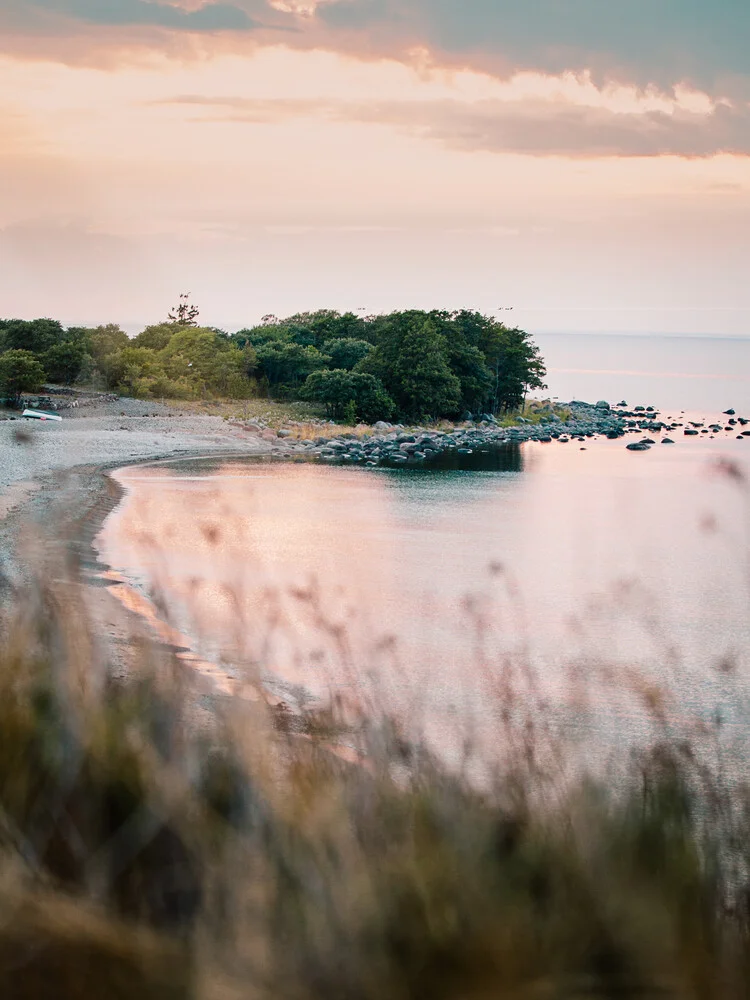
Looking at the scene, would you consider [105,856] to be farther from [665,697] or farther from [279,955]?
[665,697]

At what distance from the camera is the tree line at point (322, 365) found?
58.2 meters

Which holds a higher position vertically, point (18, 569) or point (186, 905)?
point (186, 905)

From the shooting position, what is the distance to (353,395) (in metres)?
59.7

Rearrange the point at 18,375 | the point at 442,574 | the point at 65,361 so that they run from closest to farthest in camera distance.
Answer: the point at 442,574 < the point at 18,375 < the point at 65,361

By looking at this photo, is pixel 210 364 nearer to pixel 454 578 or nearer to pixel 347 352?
pixel 347 352

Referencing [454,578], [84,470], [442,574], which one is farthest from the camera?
[84,470]

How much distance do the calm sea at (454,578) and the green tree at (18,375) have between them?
15.4 metres

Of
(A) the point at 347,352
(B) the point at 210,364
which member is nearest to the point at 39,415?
(B) the point at 210,364

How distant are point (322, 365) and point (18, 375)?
63.0 feet

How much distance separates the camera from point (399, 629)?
16562 millimetres

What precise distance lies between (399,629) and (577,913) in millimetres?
13740

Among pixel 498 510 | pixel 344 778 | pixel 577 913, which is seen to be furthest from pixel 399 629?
pixel 498 510

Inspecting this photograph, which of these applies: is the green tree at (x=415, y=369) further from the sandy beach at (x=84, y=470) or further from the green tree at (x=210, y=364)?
the sandy beach at (x=84, y=470)

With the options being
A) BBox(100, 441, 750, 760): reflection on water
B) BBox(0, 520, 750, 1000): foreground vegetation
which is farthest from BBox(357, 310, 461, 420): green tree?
BBox(0, 520, 750, 1000): foreground vegetation
